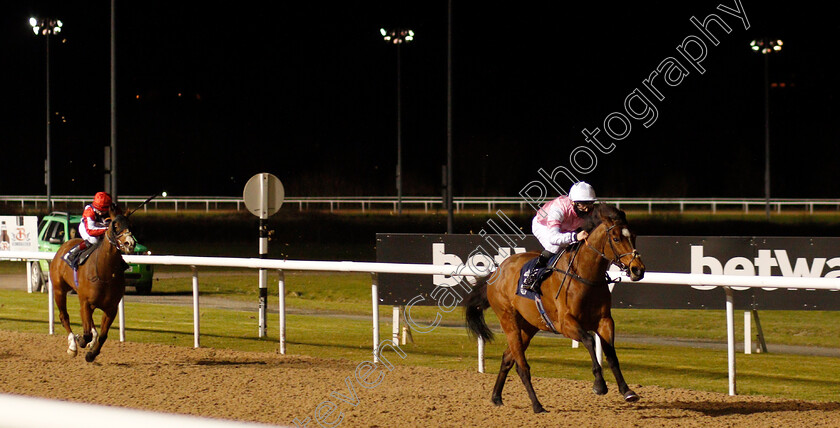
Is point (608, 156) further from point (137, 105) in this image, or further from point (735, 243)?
point (735, 243)

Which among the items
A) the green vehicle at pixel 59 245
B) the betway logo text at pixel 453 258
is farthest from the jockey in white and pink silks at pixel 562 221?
the green vehicle at pixel 59 245

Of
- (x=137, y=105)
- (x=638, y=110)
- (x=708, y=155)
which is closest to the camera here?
(x=638, y=110)

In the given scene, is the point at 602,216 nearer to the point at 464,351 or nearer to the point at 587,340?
the point at 587,340

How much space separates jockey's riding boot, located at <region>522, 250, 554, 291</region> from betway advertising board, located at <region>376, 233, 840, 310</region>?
192 centimetres

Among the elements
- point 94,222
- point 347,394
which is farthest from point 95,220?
point 347,394

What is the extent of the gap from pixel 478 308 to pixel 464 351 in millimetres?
2725

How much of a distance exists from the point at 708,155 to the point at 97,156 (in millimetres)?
32285

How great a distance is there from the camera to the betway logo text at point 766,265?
9.02 meters

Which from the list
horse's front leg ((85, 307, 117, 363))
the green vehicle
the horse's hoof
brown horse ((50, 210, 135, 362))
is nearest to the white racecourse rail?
brown horse ((50, 210, 135, 362))

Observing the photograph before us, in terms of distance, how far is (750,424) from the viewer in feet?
19.2

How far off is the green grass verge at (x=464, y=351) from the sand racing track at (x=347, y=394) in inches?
26.1

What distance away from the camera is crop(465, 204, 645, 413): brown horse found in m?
5.91

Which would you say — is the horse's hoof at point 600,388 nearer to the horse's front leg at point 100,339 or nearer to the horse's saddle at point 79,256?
the horse's front leg at point 100,339

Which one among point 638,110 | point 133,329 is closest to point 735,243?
point 133,329
